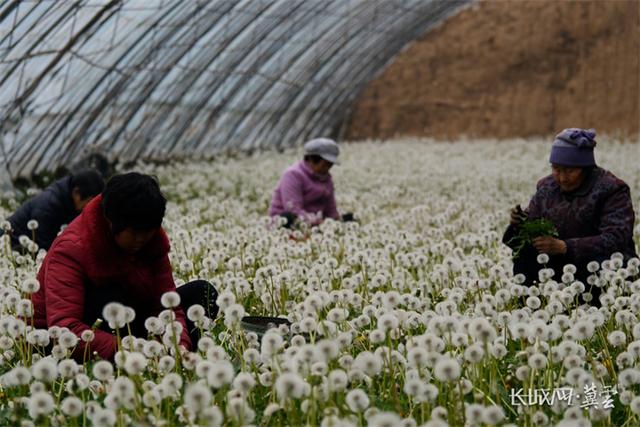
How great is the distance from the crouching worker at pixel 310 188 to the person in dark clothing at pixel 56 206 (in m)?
2.56

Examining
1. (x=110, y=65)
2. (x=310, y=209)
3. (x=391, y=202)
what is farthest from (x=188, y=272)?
(x=110, y=65)

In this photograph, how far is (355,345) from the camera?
4.56 metres

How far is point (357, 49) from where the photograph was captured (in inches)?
1040

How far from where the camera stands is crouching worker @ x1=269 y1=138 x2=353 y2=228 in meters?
9.55

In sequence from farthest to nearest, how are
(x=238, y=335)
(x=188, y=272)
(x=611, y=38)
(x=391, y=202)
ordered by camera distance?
(x=611, y=38), (x=391, y=202), (x=188, y=272), (x=238, y=335)

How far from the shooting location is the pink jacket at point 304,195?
9.77 metres

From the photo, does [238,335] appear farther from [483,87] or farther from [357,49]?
[483,87]

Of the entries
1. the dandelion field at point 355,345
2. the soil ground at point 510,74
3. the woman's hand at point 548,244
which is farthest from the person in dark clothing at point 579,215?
the soil ground at point 510,74

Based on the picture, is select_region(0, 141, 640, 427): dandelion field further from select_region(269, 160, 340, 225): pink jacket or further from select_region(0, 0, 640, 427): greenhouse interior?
select_region(269, 160, 340, 225): pink jacket

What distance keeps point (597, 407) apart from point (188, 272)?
3850mm

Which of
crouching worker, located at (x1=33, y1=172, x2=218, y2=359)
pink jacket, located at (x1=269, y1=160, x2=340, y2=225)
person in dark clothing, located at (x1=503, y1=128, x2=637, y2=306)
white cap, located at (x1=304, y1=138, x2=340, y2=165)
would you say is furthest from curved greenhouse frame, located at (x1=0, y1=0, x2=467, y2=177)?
person in dark clothing, located at (x1=503, y1=128, x2=637, y2=306)

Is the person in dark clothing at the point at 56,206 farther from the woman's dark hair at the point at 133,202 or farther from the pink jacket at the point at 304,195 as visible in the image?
the woman's dark hair at the point at 133,202

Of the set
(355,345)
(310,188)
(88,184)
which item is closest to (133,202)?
(355,345)

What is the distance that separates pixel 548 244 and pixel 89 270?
10.0ft
